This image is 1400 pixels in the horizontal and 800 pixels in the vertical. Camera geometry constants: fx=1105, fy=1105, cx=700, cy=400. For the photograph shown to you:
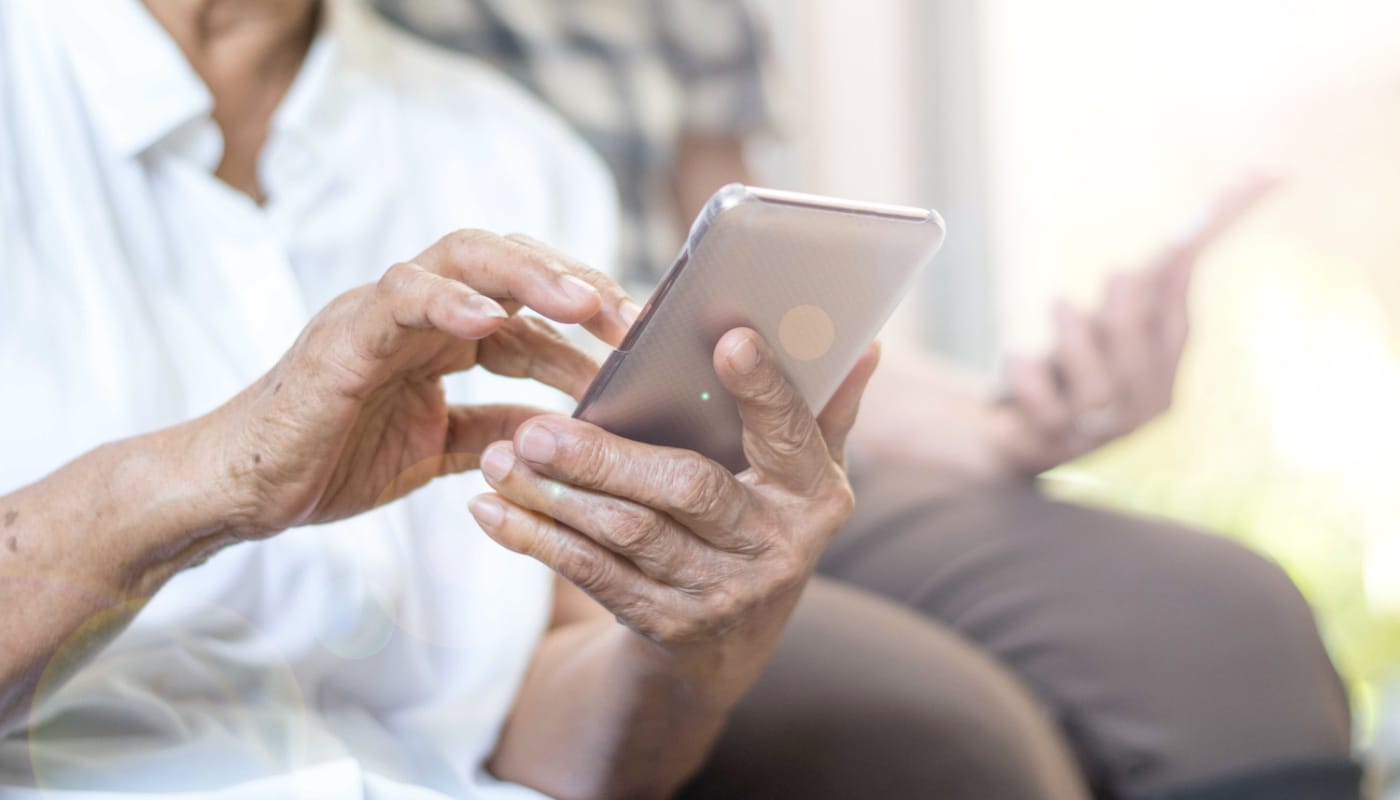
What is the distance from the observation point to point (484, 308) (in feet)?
1.18

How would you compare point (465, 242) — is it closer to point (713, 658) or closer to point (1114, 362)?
point (713, 658)

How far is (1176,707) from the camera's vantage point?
65cm

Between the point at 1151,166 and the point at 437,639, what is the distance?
1269mm

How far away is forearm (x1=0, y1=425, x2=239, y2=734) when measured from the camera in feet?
1.36

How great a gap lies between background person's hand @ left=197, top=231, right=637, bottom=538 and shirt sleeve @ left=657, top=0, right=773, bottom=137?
719 millimetres

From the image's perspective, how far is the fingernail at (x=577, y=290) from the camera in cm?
37

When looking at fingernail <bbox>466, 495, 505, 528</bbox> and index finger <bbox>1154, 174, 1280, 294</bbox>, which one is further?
index finger <bbox>1154, 174, 1280, 294</bbox>

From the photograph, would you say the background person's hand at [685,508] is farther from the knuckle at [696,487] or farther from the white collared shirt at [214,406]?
the white collared shirt at [214,406]

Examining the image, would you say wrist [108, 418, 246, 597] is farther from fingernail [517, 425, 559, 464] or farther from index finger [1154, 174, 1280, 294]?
index finger [1154, 174, 1280, 294]

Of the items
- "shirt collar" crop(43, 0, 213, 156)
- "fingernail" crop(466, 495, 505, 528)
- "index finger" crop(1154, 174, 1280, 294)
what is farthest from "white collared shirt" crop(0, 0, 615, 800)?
"index finger" crop(1154, 174, 1280, 294)

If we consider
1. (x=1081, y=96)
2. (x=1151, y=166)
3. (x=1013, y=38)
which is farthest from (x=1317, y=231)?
(x=1013, y=38)

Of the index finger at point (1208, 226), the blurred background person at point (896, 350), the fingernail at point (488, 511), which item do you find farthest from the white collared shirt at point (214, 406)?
the index finger at point (1208, 226)

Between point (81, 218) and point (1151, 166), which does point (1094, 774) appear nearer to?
point (81, 218)

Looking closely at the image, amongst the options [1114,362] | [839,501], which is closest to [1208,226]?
[1114,362]
